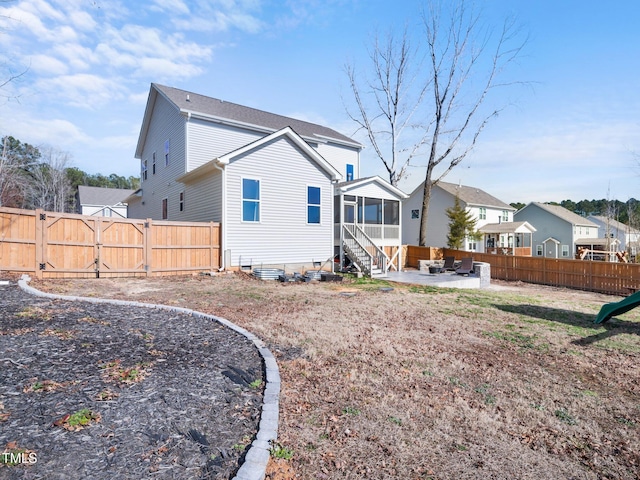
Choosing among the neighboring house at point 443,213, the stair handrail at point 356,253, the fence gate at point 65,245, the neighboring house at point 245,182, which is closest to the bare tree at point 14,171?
the neighboring house at point 245,182

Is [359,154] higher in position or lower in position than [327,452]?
higher

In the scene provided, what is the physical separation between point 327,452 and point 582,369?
395 centimetres

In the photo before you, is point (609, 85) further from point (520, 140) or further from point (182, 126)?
point (182, 126)

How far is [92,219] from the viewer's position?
1034 cm

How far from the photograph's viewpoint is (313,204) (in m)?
14.6

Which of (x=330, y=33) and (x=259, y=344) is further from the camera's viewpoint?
(x=330, y=33)

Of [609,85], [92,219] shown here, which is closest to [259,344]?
[92,219]

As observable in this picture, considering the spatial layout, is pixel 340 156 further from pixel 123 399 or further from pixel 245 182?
pixel 123 399

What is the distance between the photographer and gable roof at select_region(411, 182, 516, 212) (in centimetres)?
3128

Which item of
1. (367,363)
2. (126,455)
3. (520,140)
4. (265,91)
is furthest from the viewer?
(520,140)

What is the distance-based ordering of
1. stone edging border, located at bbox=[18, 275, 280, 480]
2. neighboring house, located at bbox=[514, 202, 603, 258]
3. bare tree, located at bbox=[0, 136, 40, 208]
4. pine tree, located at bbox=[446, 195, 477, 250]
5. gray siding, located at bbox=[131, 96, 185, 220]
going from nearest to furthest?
stone edging border, located at bbox=[18, 275, 280, 480] < gray siding, located at bbox=[131, 96, 185, 220] < pine tree, located at bbox=[446, 195, 477, 250] < bare tree, located at bbox=[0, 136, 40, 208] < neighboring house, located at bbox=[514, 202, 603, 258]

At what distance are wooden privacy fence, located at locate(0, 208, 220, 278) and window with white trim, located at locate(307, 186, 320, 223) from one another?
401cm

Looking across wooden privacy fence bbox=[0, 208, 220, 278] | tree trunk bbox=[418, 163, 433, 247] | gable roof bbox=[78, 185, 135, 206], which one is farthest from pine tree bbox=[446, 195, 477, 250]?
gable roof bbox=[78, 185, 135, 206]

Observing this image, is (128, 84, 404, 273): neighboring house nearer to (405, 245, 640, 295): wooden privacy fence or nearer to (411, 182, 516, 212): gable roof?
(405, 245, 640, 295): wooden privacy fence
